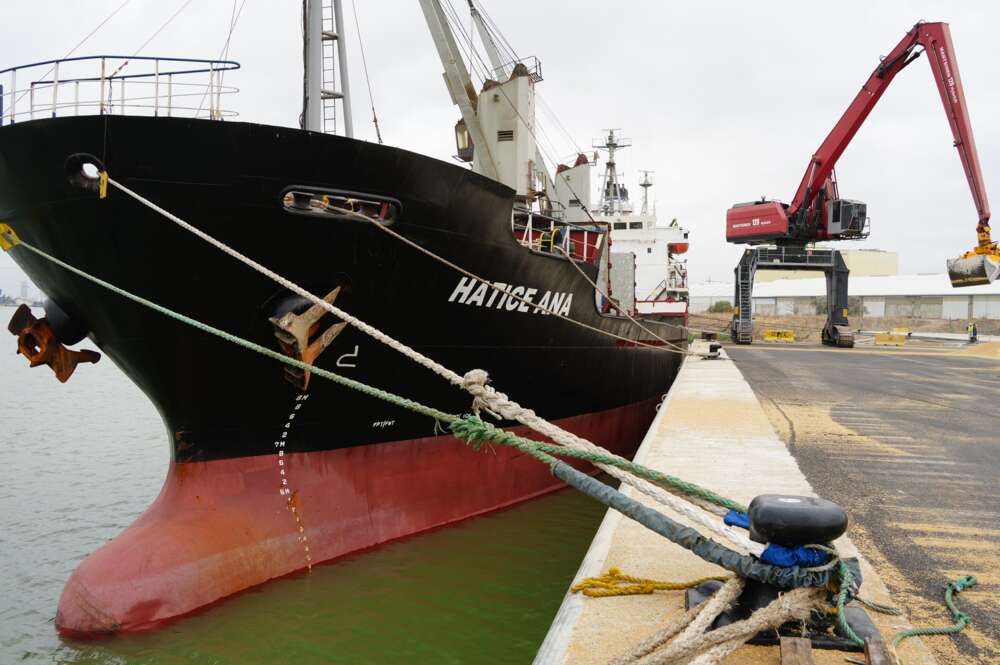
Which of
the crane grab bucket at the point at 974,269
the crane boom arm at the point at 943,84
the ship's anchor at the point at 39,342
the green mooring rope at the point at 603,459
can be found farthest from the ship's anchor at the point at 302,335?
the crane boom arm at the point at 943,84

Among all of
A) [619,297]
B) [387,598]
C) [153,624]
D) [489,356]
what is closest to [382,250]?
[489,356]

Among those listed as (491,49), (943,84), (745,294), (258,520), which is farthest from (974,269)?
(258,520)

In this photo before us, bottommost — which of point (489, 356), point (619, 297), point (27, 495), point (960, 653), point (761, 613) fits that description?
point (27, 495)

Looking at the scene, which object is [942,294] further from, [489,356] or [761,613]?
[761,613]

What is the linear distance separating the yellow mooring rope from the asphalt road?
3.23 feet

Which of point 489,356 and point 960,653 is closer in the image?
point 960,653

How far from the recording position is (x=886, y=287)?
2256 inches

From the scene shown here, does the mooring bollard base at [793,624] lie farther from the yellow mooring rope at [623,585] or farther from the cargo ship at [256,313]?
the cargo ship at [256,313]

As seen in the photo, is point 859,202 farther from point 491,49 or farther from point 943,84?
point 491,49

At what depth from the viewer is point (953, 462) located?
21.3 ft

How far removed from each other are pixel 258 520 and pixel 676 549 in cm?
408

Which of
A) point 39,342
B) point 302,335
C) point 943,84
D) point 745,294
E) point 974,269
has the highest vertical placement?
point 943,84

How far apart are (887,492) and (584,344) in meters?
5.38

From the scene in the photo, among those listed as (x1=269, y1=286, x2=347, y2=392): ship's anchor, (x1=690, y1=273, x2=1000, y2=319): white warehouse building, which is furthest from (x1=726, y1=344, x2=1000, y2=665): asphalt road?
(x1=690, y1=273, x2=1000, y2=319): white warehouse building
